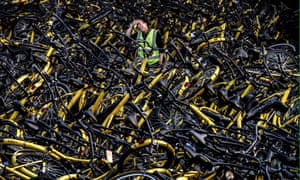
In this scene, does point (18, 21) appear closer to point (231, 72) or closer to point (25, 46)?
point (25, 46)

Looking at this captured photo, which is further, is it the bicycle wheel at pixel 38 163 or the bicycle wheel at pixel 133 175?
the bicycle wheel at pixel 38 163

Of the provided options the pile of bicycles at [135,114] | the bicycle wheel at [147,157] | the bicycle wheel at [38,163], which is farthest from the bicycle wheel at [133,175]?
the bicycle wheel at [38,163]

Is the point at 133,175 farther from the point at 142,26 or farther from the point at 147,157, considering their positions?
the point at 142,26

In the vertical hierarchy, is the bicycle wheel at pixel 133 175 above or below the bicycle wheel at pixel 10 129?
below

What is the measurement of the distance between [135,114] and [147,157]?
1.54 feet

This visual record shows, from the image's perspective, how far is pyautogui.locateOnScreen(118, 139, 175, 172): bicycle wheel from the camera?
3.57 metres

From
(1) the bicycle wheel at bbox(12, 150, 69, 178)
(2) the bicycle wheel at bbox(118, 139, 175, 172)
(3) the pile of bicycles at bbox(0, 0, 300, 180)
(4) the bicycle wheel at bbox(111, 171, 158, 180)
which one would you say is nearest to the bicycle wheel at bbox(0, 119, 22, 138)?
(3) the pile of bicycles at bbox(0, 0, 300, 180)

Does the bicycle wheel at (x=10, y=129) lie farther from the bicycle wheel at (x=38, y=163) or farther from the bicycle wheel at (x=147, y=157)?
the bicycle wheel at (x=147, y=157)

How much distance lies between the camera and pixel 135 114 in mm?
4191

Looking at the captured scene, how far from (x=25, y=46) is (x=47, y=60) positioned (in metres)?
0.79

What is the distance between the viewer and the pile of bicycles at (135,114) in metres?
3.65

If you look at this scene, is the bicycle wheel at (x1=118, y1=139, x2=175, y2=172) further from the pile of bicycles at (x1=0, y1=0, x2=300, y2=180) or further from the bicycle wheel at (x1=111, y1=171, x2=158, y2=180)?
the bicycle wheel at (x1=111, y1=171, x2=158, y2=180)

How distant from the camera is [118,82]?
5.28 metres

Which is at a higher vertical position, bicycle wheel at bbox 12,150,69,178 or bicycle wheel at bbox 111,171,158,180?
bicycle wheel at bbox 12,150,69,178
